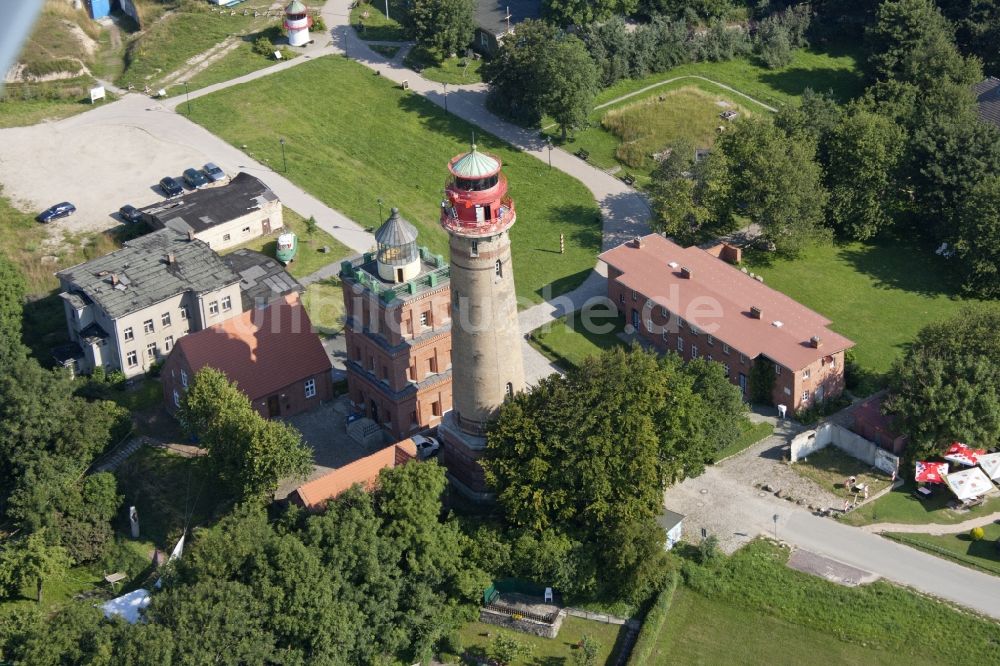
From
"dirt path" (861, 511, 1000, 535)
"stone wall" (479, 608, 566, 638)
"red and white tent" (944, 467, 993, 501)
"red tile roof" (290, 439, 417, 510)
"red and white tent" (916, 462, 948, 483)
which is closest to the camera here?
"stone wall" (479, 608, 566, 638)

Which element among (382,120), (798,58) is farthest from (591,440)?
(798,58)

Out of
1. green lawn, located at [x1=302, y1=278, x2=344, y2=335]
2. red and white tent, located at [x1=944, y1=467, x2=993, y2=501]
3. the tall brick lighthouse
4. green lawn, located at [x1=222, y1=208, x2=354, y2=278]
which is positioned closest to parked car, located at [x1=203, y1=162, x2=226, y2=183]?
green lawn, located at [x1=222, y1=208, x2=354, y2=278]

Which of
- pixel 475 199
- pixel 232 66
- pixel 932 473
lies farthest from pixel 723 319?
pixel 232 66

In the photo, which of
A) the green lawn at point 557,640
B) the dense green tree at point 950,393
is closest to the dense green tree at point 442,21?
the dense green tree at point 950,393

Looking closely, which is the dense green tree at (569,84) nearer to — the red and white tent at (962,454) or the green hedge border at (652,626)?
the red and white tent at (962,454)

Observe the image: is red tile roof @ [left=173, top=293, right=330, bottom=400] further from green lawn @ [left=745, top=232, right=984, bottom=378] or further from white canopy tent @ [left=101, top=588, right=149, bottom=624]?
green lawn @ [left=745, top=232, right=984, bottom=378]
